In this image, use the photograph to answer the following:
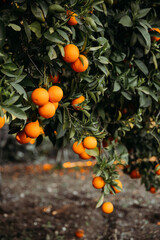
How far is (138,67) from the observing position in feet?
5.80

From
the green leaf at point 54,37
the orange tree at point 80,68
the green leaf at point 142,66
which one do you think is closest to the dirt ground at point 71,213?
the orange tree at point 80,68

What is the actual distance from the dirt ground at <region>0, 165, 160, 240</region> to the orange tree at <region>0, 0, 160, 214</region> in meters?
1.74

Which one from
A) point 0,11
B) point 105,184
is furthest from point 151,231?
point 0,11

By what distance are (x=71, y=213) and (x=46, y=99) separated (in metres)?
3.18

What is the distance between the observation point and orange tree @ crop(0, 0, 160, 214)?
4.07 feet

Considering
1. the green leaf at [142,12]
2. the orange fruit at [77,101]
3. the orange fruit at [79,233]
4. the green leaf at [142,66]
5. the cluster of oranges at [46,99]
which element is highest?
the green leaf at [142,12]

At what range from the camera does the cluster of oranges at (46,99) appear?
123 cm

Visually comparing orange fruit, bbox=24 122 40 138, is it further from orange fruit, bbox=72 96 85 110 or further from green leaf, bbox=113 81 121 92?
green leaf, bbox=113 81 121 92

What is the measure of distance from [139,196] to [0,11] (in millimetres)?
4330

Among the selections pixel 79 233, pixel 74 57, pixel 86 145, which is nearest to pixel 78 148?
pixel 86 145

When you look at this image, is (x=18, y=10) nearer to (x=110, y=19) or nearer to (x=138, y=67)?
(x=110, y=19)

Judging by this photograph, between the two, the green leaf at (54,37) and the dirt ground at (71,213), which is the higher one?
the green leaf at (54,37)

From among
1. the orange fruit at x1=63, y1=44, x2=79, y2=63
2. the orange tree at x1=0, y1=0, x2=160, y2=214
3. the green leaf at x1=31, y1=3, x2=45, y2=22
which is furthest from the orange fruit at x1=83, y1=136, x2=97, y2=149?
the green leaf at x1=31, y1=3, x2=45, y2=22

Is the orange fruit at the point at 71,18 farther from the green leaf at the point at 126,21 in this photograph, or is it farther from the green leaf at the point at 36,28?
the green leaf at the point at 126,21
